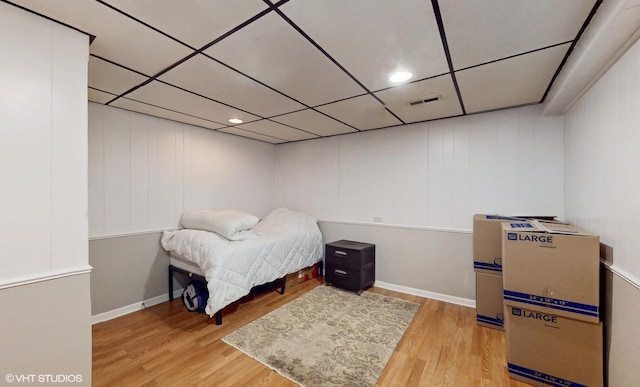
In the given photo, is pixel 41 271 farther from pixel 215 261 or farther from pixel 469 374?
pixel 469 374

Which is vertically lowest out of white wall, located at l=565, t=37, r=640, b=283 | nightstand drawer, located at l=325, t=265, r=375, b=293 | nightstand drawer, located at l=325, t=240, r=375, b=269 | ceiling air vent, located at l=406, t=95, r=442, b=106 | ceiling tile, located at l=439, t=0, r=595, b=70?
nightstand drawer, located at l=325, t=265, r=375, b=293

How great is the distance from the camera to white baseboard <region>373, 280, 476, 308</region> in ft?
10.2

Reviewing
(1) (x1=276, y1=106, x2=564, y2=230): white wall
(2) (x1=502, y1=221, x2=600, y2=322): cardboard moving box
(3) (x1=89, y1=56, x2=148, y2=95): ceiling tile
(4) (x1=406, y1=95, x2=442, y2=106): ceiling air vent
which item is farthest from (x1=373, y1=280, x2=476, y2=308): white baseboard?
(3) (x1=89, y1=56, x2=148, y2=95): ceiling tile

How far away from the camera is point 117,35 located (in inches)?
59.5

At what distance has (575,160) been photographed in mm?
2297

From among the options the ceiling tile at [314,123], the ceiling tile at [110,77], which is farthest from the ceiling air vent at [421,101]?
the ceiling tile at [110,77]

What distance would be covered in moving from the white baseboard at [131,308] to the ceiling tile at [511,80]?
388 cm

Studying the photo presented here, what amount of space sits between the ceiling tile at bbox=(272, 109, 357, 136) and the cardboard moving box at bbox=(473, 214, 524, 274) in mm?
1990

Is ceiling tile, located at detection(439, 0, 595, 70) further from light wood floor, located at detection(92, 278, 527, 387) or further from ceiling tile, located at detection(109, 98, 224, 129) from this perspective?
ceiling tile, located at detection(109, 98, 224, 129)

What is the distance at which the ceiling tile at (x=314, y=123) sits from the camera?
3061 millimetres

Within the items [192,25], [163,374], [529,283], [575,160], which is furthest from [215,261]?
[575,160]

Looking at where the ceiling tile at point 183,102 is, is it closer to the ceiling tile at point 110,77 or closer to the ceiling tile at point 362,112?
the ceiling tile at point 110,77

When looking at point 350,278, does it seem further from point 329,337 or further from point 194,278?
point 194,278

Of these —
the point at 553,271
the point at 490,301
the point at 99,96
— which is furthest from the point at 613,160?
Answer: the point at 99,96
